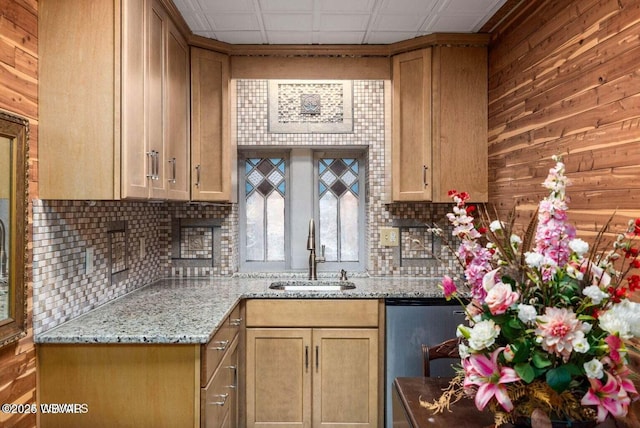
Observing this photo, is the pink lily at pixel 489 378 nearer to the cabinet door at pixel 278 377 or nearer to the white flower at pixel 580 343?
the white flower at pixel 580 343

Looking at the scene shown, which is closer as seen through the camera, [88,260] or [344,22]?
[88,260]

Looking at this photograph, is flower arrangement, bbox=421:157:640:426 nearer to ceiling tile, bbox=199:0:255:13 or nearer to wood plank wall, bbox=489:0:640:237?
wood plank wall, bbox=489:0:640:237

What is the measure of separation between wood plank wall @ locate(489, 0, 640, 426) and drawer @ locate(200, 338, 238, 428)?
4.50 ft

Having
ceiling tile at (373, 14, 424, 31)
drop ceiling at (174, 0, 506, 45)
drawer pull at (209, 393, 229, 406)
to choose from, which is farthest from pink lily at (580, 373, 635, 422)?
ceiling tile at (373, 14, 424, 31)

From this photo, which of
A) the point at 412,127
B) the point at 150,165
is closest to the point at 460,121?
the point at 412,127

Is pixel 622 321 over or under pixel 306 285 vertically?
over

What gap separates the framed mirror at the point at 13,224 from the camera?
149 centimetres

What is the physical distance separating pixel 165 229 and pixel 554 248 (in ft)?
8.54

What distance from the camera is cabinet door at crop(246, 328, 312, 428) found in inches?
102

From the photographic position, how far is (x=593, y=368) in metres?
0.93

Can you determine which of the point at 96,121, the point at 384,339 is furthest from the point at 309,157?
the point at 96,121

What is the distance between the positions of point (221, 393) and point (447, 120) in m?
1.98

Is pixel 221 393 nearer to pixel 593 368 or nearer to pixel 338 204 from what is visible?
pixel 593 368

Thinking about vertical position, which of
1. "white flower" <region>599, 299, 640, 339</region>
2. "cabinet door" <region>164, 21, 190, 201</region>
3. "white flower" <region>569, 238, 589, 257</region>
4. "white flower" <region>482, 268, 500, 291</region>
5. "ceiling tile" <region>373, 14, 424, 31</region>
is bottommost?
"white flower" <region>599, 299, 640, 339</region>
